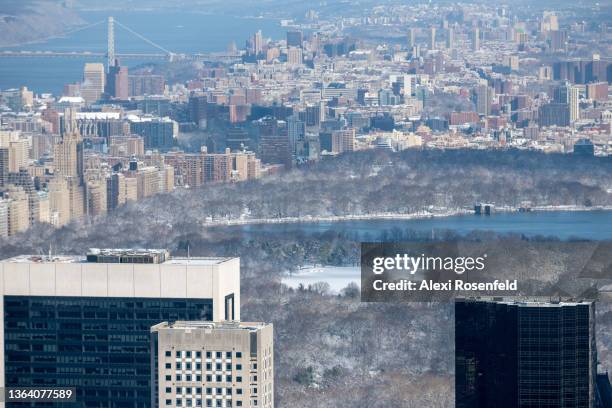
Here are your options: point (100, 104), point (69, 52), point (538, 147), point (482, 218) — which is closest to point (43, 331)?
point (482, 218)

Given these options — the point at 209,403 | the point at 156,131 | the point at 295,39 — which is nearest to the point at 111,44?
the point at 295,39

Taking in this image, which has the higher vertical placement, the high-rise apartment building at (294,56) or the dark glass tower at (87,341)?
the dark glass tower at (87,341)

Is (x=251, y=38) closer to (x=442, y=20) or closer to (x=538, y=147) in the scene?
(x=442, y=20)

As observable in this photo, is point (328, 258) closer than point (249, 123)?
Yes

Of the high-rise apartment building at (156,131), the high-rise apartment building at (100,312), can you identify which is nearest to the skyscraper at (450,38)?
the high-rise apartment building at (156,131)

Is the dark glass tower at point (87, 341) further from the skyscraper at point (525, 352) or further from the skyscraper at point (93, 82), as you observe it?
the skyscraper at point (93, 82)

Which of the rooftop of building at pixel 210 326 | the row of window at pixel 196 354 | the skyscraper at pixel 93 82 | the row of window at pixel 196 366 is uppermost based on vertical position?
the rooftop of building at pixel 210 326
